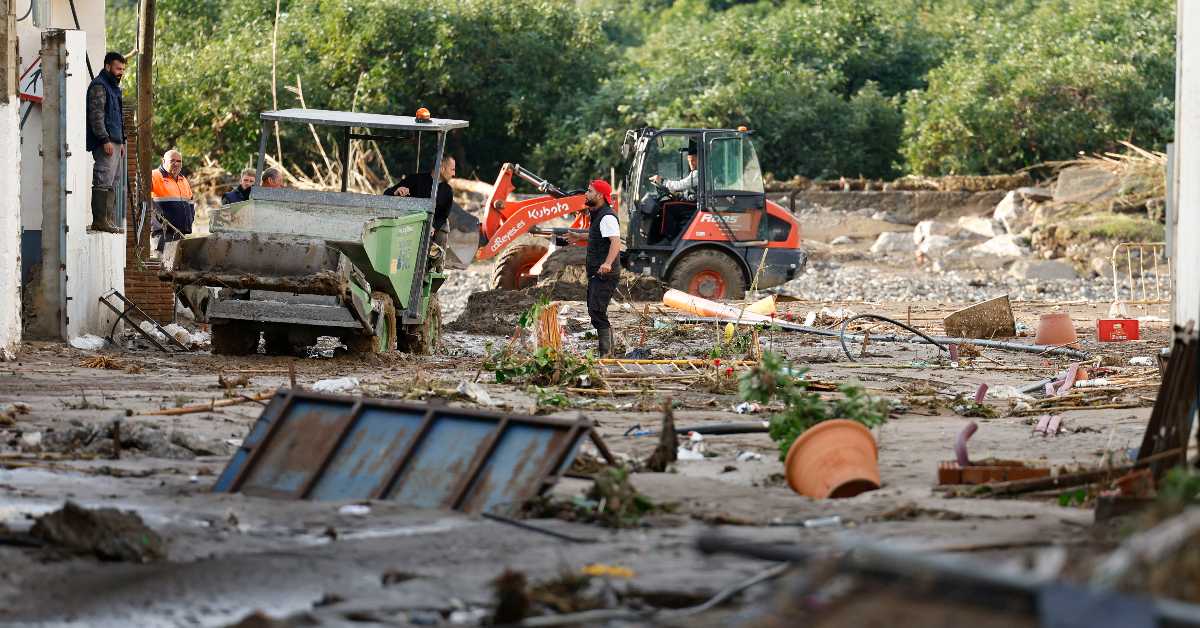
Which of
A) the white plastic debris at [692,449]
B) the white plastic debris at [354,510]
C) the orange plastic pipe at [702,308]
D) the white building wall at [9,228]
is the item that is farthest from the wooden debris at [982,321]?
the white plastic debris at [354,510]

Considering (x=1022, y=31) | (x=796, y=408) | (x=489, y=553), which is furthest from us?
(x=1022, y=31)

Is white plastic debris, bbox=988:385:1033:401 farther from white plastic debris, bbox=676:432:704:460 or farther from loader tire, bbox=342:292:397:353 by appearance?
loader tire, bbox=342:292:397:353

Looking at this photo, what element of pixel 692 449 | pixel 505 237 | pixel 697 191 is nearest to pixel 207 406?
pixel 692 449

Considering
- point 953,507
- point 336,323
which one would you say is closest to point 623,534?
point 953,507

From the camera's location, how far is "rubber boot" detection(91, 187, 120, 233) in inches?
603

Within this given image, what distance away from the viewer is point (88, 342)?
14430 millimetres

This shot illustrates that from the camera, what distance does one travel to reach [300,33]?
1400 inches

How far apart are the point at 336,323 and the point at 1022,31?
2818cm

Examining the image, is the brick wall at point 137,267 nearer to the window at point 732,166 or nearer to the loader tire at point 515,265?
the loader tire at point 515,265

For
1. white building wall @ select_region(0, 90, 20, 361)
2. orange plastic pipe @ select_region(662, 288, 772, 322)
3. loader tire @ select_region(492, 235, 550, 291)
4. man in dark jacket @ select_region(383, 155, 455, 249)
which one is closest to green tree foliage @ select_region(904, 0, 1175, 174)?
loader tire @ select_region(492, 235, 550, 291)

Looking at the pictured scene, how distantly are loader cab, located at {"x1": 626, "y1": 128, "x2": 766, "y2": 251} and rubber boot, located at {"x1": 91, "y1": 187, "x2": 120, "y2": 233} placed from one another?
7841 millimetres

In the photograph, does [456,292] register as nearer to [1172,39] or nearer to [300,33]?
[300,33]

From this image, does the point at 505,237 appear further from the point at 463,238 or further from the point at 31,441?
the point at 31,441

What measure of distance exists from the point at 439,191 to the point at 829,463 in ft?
24.7
